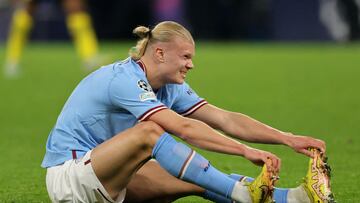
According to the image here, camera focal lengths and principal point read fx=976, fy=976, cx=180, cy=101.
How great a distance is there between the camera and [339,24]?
21.3 metres

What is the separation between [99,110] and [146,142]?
0.44m

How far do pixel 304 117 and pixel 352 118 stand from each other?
0.50 meters

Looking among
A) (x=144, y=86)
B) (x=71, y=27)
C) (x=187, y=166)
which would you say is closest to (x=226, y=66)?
(x=71, y=27)

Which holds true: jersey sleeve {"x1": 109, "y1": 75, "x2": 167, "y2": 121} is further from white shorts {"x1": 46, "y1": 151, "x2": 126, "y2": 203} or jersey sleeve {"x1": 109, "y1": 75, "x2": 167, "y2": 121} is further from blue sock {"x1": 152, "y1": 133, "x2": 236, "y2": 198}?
white shorts {"x1": 46, "y1": 151, "x2": 126, "y2": 203}

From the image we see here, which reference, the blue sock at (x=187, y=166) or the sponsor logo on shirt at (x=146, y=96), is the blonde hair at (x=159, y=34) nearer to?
the sponsor logo on shirt at (x=146, y=96)

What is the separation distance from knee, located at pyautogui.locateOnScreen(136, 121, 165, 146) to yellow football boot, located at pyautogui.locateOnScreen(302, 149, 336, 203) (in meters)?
0.81

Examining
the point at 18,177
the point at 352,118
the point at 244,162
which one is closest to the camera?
the point at 18,177

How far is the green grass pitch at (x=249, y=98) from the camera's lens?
6.85 m

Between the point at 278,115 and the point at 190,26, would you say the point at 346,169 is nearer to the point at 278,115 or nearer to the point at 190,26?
the point at 278,115

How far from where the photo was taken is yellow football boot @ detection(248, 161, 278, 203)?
15.4 ft

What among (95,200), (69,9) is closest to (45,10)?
(69,9)

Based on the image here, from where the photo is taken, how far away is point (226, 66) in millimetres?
16953

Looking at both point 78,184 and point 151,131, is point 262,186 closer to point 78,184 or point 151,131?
point 151,131

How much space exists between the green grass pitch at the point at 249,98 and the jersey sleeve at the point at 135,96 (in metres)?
1.04
